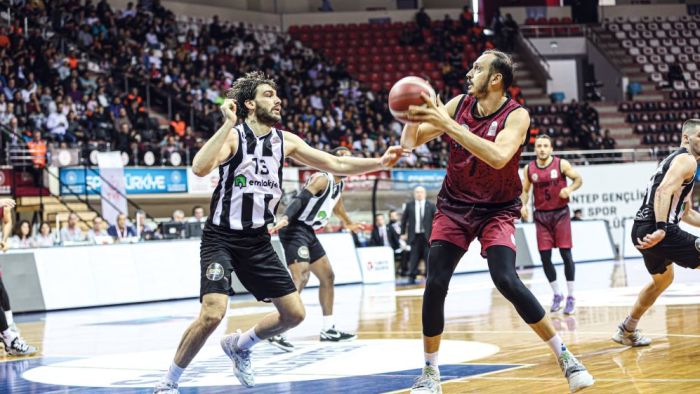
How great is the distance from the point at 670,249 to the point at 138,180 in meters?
17.5

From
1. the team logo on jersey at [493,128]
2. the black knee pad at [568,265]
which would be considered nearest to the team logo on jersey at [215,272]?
the team logo on jersey at [493,128]

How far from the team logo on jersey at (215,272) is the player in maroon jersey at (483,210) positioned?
1.38m

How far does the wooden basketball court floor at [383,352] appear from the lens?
7.39 m

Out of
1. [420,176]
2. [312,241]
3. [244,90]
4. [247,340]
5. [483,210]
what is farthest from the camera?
[420,176]

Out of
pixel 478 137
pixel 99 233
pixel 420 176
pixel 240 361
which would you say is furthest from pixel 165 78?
pixel 478 137

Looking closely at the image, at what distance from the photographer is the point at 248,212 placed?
6.98m

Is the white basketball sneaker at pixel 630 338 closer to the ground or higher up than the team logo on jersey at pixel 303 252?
closer to the ground

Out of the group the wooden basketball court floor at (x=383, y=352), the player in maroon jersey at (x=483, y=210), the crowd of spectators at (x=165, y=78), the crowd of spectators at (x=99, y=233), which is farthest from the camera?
the crowd of spectators at (x=165, y=78)

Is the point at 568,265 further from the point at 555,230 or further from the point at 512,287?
the point at 512,287

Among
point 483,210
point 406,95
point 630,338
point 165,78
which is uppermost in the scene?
point 165,78

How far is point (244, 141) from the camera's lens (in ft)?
22.9

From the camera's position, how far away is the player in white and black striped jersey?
6715mm

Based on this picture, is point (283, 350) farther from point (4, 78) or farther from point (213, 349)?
point (4, 78)

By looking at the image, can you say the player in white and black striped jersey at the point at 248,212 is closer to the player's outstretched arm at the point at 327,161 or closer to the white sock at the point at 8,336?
the player's outstretched arm at the point at 327,161
